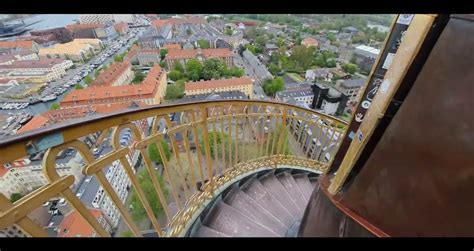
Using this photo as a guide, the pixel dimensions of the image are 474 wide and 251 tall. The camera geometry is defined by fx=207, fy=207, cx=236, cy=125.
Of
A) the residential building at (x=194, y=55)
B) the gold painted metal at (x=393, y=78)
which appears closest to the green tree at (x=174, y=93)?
the residential building at (x=194, y=55)

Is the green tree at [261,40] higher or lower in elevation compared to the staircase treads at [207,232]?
lower

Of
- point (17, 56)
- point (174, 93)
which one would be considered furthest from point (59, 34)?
point (174, 93)

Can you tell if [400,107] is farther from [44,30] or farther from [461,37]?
[44,30]

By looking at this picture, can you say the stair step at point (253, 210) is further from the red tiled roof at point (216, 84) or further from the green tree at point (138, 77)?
the green tree at point (138, 77)

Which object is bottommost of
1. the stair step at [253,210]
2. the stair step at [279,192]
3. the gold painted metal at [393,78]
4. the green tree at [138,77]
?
the green tree at [138,77]

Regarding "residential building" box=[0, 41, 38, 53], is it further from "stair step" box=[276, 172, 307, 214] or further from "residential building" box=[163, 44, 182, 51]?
"stair step" box=[276, 172, 307, 214]

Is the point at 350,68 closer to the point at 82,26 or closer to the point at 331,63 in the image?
the point at 331,63

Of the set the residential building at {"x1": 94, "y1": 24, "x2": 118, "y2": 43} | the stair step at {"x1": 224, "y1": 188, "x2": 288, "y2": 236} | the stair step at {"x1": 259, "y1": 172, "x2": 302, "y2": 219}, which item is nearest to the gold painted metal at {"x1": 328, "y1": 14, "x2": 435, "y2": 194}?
the stair step at {"x1": 224, "y1": 188, "x2": 288, "y2": 236}

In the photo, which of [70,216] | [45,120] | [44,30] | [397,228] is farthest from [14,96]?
[397,228]
